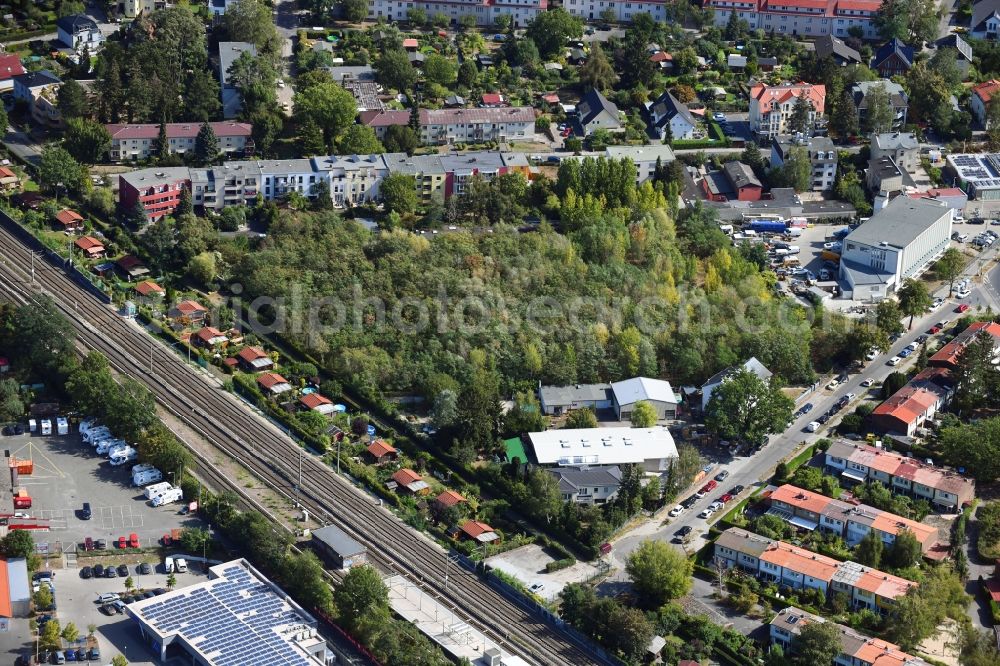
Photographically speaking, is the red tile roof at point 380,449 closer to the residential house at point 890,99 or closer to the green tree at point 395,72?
the green tree at point 395,72

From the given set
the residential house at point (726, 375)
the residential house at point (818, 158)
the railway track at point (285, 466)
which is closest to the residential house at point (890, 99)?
the residential house at point (818, 158)

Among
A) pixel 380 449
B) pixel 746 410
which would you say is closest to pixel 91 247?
pixel 380 449

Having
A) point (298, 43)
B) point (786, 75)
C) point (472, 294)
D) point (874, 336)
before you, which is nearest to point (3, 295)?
point (472, 294)

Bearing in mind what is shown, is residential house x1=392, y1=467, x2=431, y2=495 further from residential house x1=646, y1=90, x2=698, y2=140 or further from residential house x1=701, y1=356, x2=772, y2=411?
residential house x1=646, y1=90, x2=698, y2=140

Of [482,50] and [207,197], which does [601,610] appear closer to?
[207,197]

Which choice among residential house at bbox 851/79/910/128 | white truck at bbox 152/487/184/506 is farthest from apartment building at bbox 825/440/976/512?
residential house at bbox 851/79/910/128

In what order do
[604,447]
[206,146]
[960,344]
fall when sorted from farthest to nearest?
[206,146] → [960,344] → [604,447]

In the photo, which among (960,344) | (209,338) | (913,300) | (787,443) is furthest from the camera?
(913,300)

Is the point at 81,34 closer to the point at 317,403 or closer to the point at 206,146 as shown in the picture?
the point at 206,146
